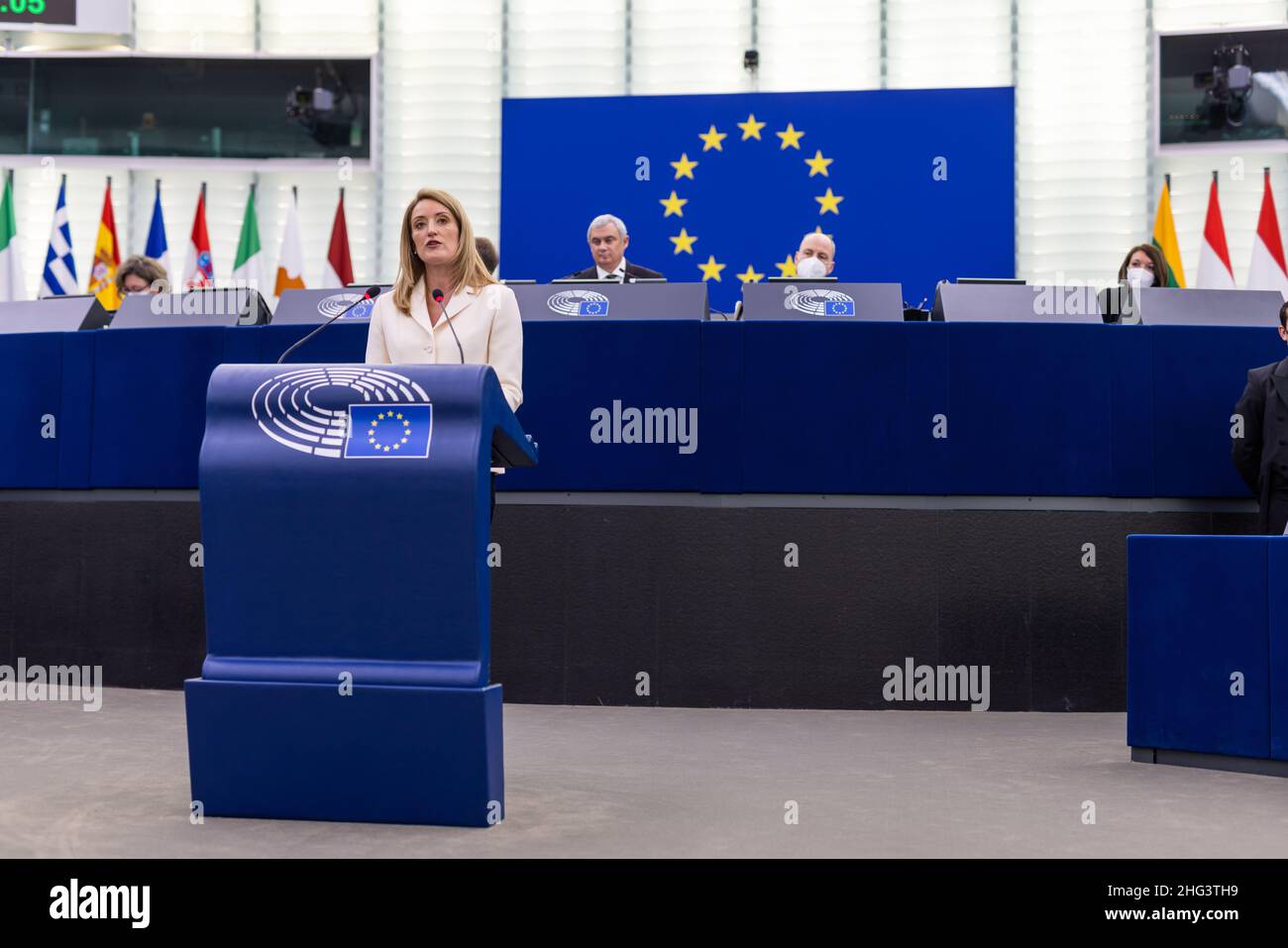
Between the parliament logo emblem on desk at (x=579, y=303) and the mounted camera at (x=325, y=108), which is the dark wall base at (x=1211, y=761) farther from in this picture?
the mounted camera at (x=325, y=108)

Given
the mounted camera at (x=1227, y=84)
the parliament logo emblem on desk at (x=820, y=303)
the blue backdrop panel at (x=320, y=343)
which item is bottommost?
the blue backdrop panel at (x=320, y=343)

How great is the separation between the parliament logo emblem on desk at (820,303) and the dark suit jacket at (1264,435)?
150 cm

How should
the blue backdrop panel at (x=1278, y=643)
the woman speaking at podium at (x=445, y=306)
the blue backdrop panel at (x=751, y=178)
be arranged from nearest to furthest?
the woman speaking at podium at (x=445, y=306), the blue backdrop panel at (x=1278, y=643), the blue backdrop panel at (x=751, y=178)

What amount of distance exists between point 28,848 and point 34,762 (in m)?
1.15

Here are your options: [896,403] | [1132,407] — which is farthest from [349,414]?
[1132,407]

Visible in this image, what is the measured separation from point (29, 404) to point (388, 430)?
352 centimetres

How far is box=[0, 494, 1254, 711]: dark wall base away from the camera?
5.31m

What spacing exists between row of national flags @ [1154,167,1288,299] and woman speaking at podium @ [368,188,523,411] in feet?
26.5

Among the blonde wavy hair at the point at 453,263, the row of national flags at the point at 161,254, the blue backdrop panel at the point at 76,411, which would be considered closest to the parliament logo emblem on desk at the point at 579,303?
the blue backdrop panel at the point at 76,411

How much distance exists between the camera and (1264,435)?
516 centimetres

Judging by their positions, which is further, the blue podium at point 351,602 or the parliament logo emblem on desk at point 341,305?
the parliament logo emblem on desk at point 341,305

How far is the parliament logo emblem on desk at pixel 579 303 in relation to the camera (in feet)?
18.5
